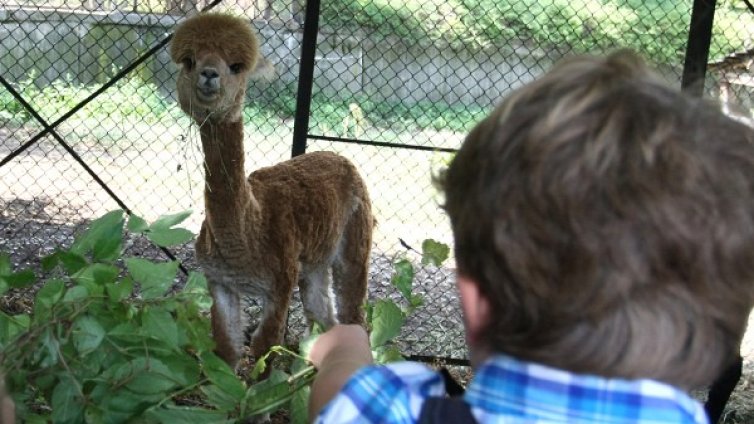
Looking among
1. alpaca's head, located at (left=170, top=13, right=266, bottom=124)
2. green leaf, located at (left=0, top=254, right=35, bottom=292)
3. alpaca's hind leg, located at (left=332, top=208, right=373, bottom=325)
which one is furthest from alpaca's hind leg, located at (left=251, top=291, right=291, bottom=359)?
green leaf, located at (left=0, top=254, right=35, bottom=292)

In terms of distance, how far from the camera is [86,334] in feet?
8.05

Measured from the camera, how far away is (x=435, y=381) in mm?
1375

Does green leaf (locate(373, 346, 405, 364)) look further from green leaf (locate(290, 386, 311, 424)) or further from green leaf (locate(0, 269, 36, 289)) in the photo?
green leaf (locate(0, 269, 36, 289))

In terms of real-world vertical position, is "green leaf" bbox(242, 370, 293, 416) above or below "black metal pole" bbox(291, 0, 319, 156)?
below

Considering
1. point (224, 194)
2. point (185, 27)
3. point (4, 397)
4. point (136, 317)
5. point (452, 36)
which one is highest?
point (452, 36)

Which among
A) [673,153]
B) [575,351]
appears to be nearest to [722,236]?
[673,153]

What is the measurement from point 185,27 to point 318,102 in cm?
740

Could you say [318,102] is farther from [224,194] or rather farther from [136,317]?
[136,317]

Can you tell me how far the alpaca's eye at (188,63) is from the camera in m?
4.46

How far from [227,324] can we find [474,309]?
139 inches

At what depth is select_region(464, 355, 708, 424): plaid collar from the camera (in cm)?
122

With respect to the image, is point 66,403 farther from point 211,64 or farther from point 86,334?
point 211,64

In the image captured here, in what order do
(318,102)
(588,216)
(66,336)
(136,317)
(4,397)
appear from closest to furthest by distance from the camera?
1. (588,216)
2. (4,397)
3. (66,336)
4. (136,317)
5. (318,102)

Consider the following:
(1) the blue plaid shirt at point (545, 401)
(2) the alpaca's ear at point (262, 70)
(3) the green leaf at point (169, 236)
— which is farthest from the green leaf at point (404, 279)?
(1) the blue plaid shirt at point (545, 401)
